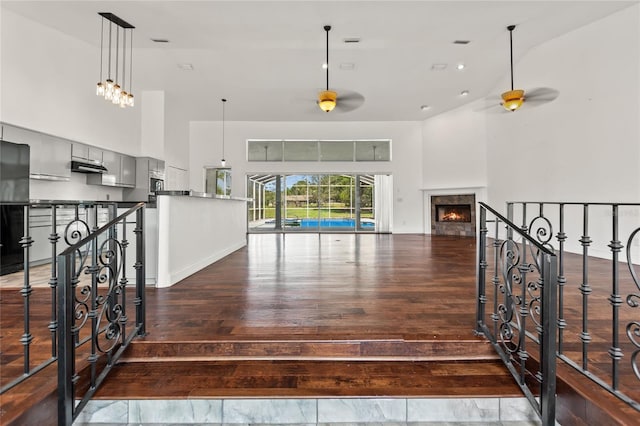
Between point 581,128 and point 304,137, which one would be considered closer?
point 581,128

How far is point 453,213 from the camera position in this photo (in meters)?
8.22

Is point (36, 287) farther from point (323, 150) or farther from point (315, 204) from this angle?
point (315, 204)

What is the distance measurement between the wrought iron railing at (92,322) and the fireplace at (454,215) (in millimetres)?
7652

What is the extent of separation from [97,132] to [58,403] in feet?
18.7

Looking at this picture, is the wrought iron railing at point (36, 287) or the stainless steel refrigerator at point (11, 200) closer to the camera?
the wrought iron railing at point (36, 287)

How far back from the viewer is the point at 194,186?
28.6 ft

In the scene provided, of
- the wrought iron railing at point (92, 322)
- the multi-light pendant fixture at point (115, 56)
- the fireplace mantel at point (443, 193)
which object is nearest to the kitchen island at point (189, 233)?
the wrought iron railing at point (92, 322)

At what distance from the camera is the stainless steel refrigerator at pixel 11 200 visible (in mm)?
3650

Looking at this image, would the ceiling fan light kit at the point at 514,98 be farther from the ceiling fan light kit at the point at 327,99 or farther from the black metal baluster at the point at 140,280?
the black metal baluster at the point at 140,280

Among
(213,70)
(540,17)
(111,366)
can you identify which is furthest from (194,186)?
(540,17)

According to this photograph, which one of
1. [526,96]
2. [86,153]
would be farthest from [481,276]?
[86,153]

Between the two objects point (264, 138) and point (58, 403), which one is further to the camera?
point (264, 138)

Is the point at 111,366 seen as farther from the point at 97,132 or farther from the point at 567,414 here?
the point at 97,132

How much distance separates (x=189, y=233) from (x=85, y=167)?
3.30m
